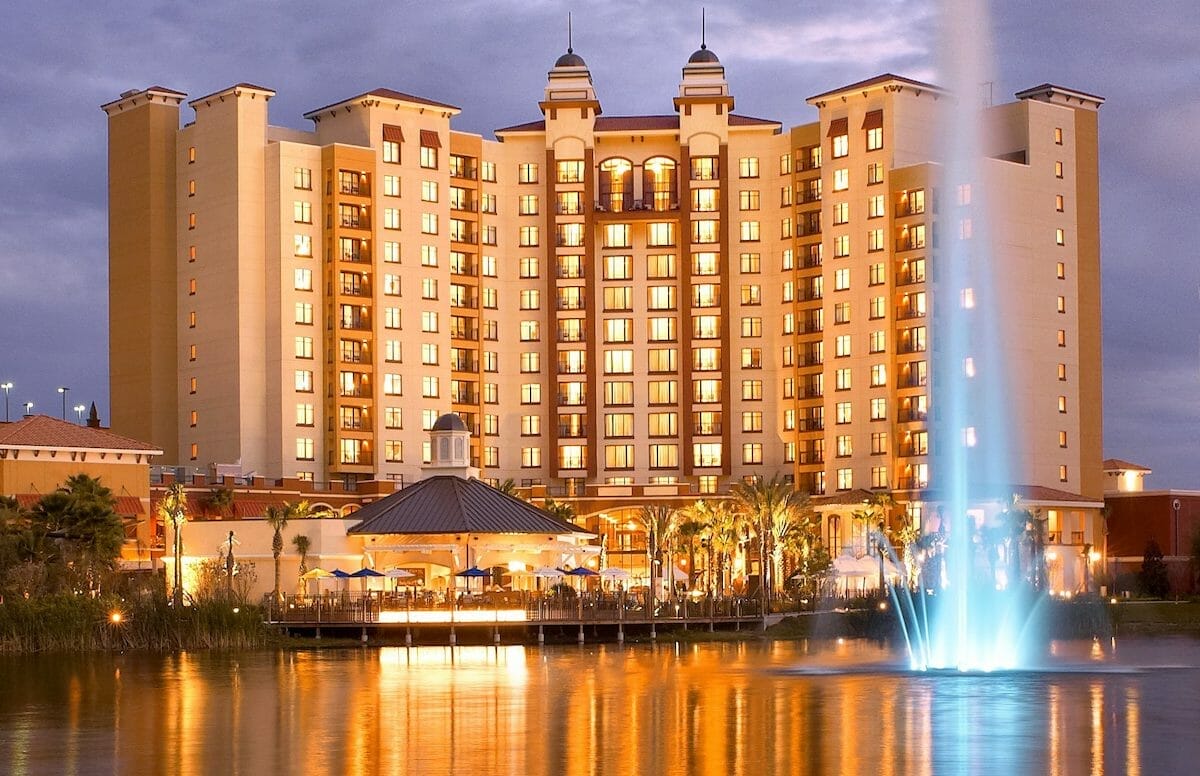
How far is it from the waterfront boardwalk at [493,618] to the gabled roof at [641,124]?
2869 inches

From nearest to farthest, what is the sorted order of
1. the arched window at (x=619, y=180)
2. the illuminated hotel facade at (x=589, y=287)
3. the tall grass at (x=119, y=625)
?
the tall grass at (x=119, y=625)
the illuminated hotel facade at (x=589, y=287)
the arched window at (x=619, y=180)

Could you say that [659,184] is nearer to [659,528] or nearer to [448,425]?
[448,425]

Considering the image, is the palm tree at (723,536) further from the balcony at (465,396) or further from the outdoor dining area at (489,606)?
the balcony at (465,396)

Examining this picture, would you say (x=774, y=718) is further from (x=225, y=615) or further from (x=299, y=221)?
(x=299, y=221)

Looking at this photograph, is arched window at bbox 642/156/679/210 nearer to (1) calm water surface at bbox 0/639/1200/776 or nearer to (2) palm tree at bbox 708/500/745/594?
(2) palm tree at bbox 708/500/745/594

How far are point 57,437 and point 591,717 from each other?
7898 centimetres

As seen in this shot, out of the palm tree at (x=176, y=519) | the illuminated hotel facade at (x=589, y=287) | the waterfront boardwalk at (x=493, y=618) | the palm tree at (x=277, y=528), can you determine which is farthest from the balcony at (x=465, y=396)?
the waterfront boardwalk at (x=493, y=618)

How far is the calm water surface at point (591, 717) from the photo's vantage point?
4834 centimetres

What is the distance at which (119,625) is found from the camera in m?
95.1

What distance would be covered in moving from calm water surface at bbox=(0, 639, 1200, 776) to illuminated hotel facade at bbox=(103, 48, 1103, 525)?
249ft

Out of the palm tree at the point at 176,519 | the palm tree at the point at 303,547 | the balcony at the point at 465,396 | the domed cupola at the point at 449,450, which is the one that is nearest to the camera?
the palm tree at the point at 176,519

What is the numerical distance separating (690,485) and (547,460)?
46.1 ft

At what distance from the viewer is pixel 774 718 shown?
5853 centimetres

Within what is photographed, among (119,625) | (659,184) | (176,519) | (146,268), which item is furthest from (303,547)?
(659,184)
